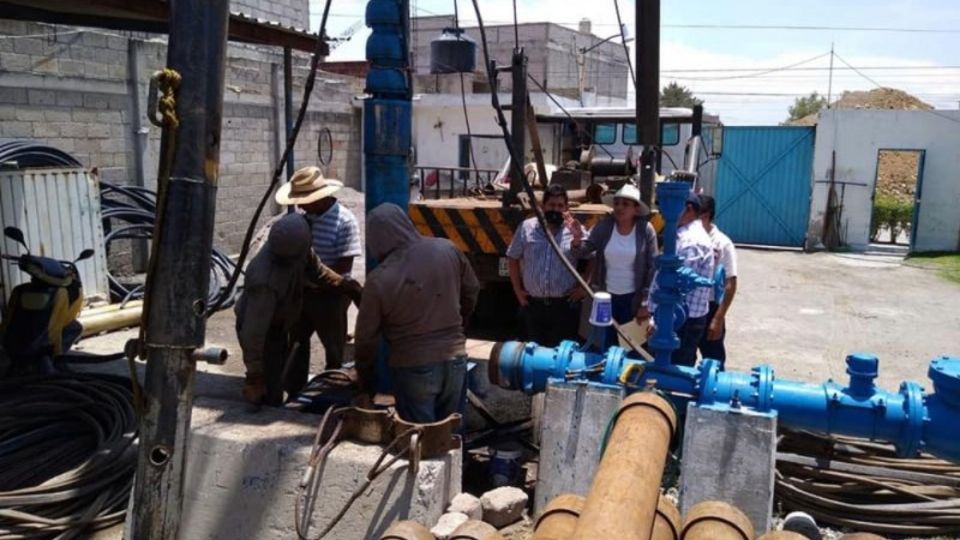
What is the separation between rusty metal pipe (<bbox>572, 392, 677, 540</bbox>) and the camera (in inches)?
77.6

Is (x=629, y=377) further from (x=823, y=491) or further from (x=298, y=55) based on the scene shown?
(x=298, y=55)

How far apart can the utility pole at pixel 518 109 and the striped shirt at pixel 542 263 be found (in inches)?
37.1

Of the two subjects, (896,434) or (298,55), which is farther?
(298,55)

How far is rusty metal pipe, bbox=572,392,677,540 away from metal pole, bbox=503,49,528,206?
3810mm

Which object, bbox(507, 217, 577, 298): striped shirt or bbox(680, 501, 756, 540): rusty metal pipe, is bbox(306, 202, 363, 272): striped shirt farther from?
bbox(680, 501, 756, 540): rusty metal pipe

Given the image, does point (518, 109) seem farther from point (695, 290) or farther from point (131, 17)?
point (131, 17)

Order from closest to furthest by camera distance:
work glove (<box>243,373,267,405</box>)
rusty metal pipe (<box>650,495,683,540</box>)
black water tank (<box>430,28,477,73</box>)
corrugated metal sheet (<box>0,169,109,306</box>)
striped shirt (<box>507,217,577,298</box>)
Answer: rusty metal pipe (<box>650,495,683,540</box>), work glove (<box>243,373,267,405</box>), striped shirt (<box>507,217,577,298</box>), corrugated metal sheet (<box>0,169,109,306</box>), black water tank (<box>430,28,477,73</box>)

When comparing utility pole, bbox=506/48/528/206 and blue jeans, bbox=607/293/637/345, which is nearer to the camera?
blue jeans, bbox=607/293/637/345

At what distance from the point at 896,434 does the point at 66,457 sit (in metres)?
4.34

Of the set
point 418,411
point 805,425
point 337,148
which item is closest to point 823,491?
point 805,425

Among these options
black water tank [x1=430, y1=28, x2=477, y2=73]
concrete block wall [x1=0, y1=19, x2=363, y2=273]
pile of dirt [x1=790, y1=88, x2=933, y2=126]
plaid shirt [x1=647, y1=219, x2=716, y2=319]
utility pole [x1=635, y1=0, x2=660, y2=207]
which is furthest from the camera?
pile of dirt [x1=790, y1=88, x2=933, y2=126]

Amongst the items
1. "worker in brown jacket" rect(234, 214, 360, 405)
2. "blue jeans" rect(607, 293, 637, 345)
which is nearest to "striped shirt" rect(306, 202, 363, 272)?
"worker in brown jacket" rect(234, 214, 360, 405)

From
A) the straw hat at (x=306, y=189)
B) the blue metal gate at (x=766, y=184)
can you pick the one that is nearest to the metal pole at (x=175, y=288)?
the straw hat at (x=306, y=189)

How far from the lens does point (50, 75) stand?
931 centimetres
